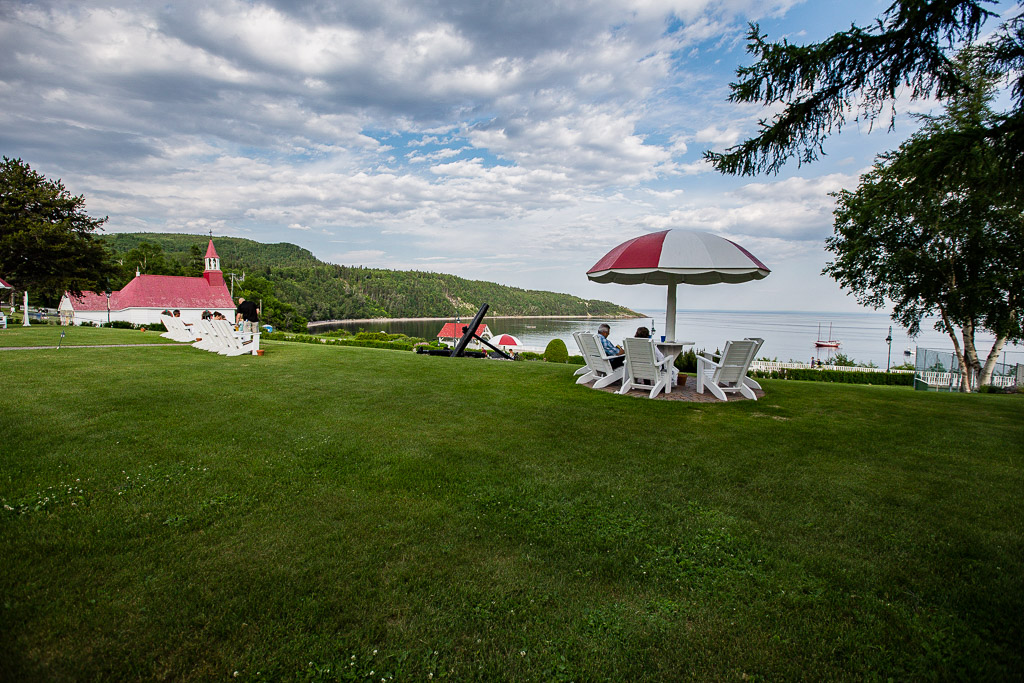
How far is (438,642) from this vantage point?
1.91 m

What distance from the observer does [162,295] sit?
42.2 m

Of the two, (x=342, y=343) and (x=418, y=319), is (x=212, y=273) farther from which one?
(x=418, y=319)

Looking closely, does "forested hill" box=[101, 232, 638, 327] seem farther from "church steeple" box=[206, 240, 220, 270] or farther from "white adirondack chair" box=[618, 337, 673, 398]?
"white adirondack chair" box=[618, 337, 673, 398]

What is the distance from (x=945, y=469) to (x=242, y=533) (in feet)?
18.8

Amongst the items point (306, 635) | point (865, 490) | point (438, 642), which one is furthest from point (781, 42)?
point (306, 635)

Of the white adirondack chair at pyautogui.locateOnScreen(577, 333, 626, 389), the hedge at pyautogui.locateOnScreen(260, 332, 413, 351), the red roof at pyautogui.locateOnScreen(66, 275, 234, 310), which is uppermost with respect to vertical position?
the red roof at pyautogui.locateOnScreen(66, 275, 234, 310)

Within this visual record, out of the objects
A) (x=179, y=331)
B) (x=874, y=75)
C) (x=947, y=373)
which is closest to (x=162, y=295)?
(x=179, y=331)

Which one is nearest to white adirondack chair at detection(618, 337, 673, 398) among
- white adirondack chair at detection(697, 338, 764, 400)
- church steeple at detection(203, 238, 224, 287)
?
white adirondack chair at detection(697, 338, 764, 400)

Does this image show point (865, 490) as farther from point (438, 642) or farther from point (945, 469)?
point (438, 642)

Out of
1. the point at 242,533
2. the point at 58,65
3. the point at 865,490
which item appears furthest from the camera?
the point at 58,65

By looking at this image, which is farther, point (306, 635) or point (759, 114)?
point (759, 114)

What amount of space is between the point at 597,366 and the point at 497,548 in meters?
5.80

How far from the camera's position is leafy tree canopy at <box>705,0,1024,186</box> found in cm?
389

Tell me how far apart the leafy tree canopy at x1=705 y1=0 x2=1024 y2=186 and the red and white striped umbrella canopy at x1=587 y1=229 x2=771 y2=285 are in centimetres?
247
